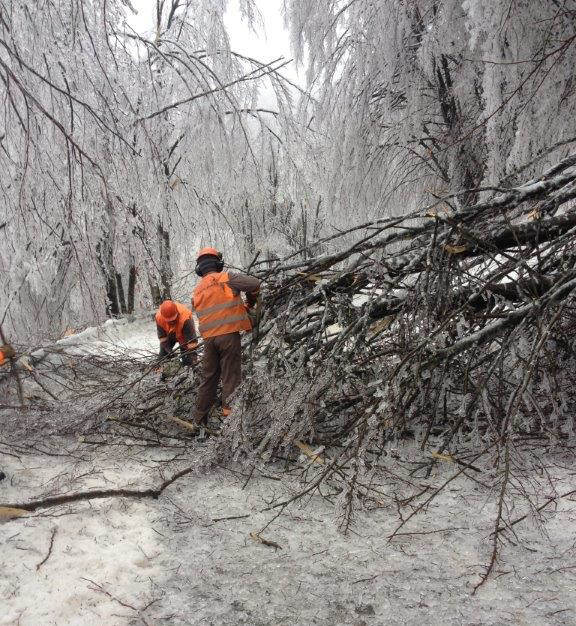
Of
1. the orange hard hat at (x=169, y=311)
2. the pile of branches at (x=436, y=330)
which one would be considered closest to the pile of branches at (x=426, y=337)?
the pile of branches at (x=436, y=330)

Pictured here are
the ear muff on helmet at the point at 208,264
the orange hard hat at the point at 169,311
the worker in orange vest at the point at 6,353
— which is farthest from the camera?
the orange hard hat at the point at 169,311

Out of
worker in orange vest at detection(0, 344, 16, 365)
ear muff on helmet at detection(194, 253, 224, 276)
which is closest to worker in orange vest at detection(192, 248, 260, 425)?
ear muff on helmet at detection(194, 253, 224, 276)

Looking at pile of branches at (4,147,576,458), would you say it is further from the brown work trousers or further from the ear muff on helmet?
the ear muff on helmet

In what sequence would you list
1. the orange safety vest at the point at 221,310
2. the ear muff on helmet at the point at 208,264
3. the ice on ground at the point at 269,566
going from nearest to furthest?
the ice on ground at the point at 269,566
the orange safety vest at the point at 221,310
the ear muff on helmet at the point at 208,264

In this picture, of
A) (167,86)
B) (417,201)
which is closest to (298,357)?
(417,201)

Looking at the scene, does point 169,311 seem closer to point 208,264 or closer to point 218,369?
point 208,264

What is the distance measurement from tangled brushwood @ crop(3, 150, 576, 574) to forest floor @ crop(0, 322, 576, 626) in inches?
6.3

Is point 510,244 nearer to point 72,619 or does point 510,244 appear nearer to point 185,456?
point 185,456

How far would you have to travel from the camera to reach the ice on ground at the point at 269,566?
1.97 meters

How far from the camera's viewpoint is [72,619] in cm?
198

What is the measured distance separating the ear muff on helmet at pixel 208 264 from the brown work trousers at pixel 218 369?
2.08 feet

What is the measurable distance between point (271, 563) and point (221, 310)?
213 centimetres

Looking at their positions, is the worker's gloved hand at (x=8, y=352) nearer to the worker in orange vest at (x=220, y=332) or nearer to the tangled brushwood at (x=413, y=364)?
the tangled brushwood at (x=413, y=364)

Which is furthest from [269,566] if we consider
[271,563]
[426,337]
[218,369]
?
[218,369]
